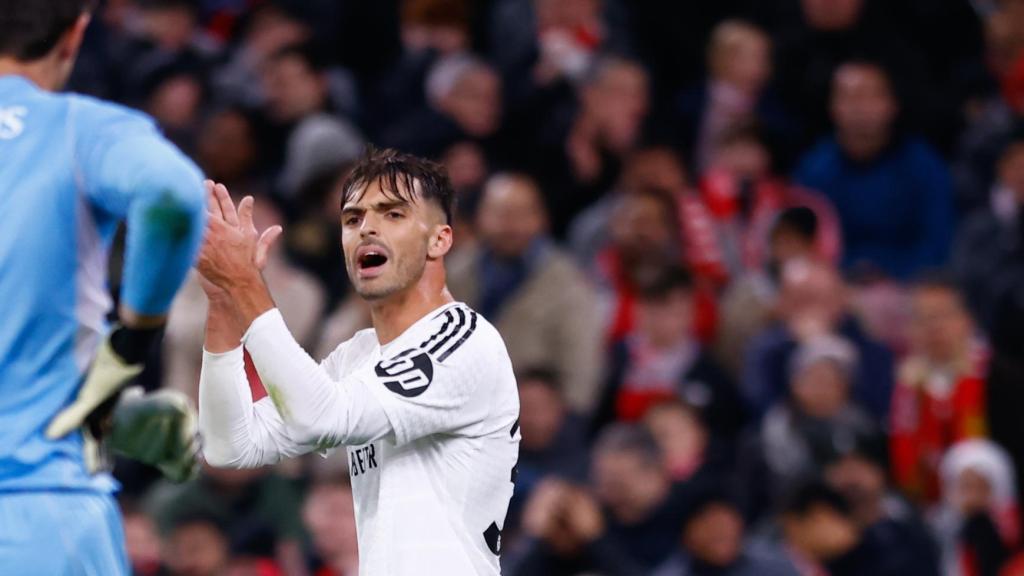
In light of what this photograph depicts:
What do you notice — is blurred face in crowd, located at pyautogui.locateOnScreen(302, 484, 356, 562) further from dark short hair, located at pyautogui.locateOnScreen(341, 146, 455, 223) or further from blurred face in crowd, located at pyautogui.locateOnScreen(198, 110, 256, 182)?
dark short hair, located at pyautogui.locateOnScreen(341, 146, 455, 223)

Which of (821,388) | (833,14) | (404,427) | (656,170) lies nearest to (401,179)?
(404,427)

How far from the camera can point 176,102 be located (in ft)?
37.0

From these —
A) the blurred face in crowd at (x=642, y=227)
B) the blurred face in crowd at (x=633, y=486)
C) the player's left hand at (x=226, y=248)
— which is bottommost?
the blurred face in crowd at (x=633, y=486)

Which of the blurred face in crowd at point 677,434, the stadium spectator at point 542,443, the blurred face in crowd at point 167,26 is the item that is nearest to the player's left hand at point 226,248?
the stadium spectator at point 542,443

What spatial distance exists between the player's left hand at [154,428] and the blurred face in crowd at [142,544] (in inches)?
187

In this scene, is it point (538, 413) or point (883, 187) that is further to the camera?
point (883, 187)

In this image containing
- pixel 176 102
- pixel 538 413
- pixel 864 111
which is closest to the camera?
pixel 538 413

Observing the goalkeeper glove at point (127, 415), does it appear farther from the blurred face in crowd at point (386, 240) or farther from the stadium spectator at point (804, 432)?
the stadium spectator at point (804, 432)

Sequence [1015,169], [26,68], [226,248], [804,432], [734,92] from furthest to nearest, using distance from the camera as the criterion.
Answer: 1. [734,92]
2. [1015,169]
3. [804,432]
4. [226,248]
5. [26,68]

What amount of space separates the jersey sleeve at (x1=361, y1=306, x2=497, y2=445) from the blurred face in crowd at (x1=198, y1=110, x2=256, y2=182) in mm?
6270

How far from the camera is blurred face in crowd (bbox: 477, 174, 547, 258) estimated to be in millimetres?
9594

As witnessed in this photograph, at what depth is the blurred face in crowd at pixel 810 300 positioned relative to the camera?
9.56 metres

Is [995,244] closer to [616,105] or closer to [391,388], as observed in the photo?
[616,105]

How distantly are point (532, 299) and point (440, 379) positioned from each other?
5.15 m
